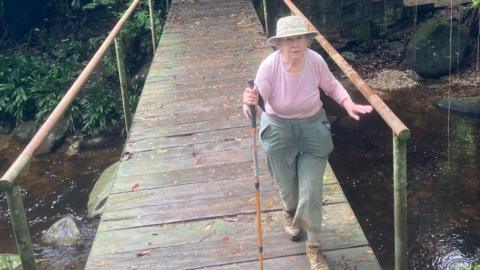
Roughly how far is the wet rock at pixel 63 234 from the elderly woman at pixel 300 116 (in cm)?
452

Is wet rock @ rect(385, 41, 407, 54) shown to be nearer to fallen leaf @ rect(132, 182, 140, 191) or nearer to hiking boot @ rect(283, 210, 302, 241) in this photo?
fallen leaf @ rect(132, 182, 140, 191)

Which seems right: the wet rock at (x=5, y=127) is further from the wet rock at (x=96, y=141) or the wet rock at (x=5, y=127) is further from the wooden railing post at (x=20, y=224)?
the wooden railing post at (x=20, y=224)

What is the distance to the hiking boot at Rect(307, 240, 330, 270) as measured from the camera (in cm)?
348

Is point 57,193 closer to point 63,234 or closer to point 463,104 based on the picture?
point 63,234

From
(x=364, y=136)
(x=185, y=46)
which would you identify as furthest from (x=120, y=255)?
(x=364, y=136)

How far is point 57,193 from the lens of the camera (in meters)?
8.79

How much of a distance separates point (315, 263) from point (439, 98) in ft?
24.1

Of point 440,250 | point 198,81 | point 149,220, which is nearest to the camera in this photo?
point 149,220

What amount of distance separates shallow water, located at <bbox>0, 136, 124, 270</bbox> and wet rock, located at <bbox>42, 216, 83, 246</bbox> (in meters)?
0.08

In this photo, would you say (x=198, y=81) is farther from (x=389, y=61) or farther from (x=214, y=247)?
(x=389, y=61)

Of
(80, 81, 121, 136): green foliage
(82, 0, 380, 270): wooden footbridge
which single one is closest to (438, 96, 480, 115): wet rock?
(82, 0, 380, 270): wooden footbridge

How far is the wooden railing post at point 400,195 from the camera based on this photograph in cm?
310

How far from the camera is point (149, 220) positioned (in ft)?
13.8

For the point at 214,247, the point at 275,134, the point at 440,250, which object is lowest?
the point at 440,250
